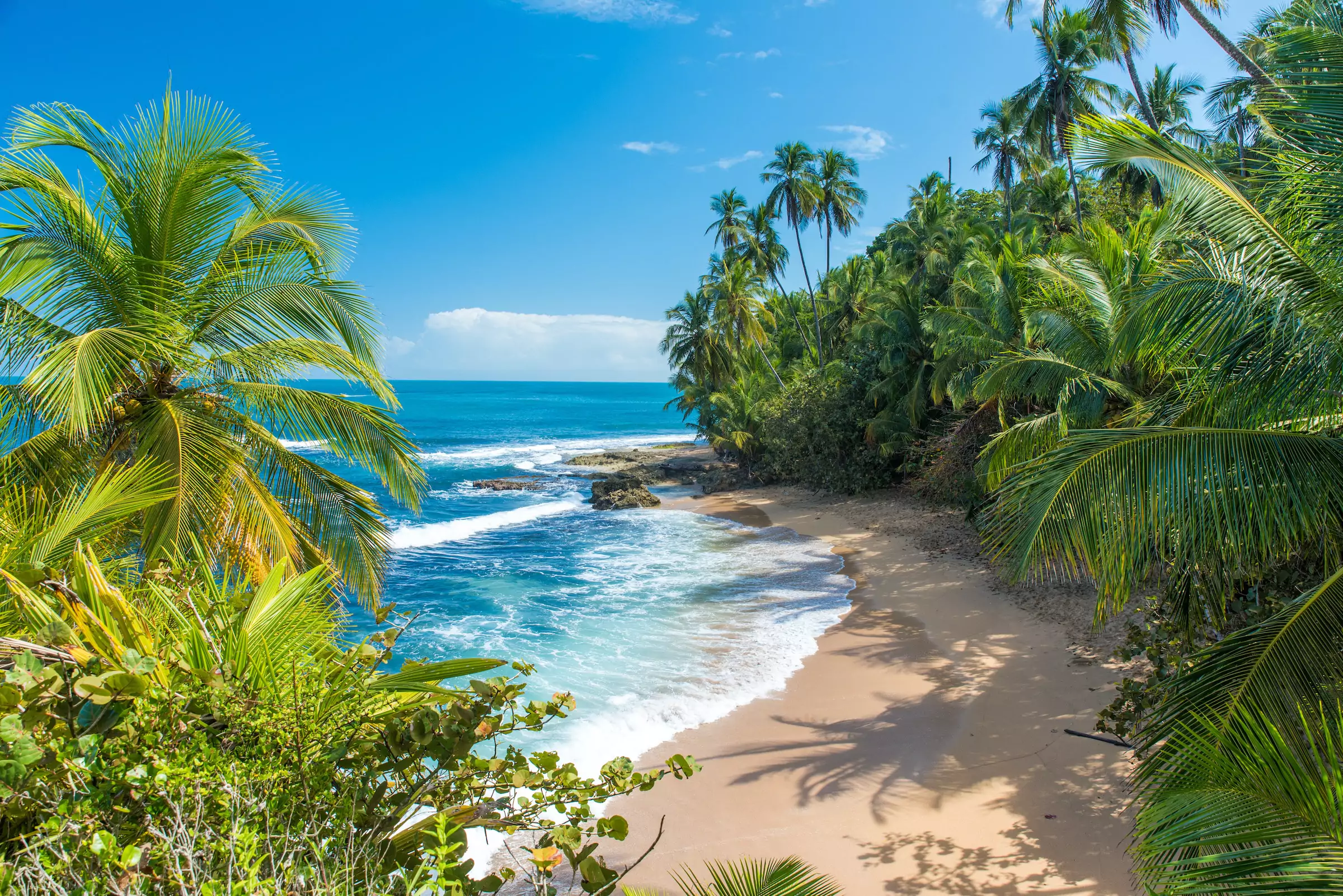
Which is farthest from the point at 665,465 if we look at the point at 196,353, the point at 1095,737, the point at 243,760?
the point at 243,760

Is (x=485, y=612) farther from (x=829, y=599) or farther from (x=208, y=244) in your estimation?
(x=208, y=244)

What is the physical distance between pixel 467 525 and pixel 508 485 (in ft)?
30.6

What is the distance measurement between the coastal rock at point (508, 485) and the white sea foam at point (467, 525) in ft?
13.9

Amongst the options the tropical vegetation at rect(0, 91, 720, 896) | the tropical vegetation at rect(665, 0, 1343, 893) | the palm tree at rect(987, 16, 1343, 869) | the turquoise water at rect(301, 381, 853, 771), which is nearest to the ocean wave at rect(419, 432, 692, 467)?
the turquoise water at rect(301, 381, 853, 771)

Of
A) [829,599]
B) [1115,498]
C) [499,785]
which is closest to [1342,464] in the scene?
[1115,498]

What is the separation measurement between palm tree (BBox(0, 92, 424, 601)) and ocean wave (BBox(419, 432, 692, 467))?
131 feet

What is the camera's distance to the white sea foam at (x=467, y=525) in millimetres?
23328

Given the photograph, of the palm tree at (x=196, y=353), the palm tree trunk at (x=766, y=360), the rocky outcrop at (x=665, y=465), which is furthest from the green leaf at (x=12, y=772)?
the palm tree trunk at (x=766, y=360)

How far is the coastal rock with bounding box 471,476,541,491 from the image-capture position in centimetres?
3456

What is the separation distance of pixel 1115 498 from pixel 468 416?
308ft

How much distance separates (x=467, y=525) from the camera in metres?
25.8

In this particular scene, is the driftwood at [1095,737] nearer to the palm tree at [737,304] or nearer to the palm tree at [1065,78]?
the palm tree at [1065,78]

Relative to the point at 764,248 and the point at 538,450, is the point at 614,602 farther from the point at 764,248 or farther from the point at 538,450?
the point at 538,450

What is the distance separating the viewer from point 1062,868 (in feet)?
18.5
